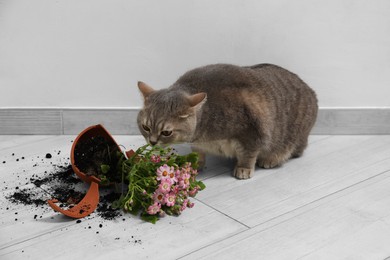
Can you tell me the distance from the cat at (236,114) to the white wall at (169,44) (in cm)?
21

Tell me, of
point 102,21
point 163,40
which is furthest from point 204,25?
point 102,21

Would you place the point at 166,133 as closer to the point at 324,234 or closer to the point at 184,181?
the point at 184,181

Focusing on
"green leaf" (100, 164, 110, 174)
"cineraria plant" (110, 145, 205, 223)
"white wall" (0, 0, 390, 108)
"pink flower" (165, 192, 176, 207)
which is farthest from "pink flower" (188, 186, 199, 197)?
"white wall" (0, 0, 390, 108)

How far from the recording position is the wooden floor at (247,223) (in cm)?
169

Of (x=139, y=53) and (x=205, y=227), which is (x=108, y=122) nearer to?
(x=139, y=53)

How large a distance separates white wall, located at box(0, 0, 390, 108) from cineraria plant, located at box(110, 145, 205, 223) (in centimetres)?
70

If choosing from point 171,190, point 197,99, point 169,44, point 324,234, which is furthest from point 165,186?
point 169,44

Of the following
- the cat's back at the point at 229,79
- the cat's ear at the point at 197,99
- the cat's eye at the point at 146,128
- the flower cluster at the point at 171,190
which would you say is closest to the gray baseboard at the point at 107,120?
the cat's back at the point at 229,79

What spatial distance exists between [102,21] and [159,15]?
Answer: 0.88 ft

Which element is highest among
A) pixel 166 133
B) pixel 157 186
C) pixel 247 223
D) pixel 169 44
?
pixel 169 44

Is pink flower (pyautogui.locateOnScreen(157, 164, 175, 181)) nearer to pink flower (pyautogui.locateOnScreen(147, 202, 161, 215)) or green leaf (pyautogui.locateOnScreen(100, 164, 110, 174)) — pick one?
pink flower (pyautogui.locateOnScreen(147, 202, 161, 215))

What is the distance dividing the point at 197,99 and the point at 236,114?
210mm

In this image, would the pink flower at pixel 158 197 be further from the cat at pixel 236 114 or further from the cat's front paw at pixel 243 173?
the cat's front paw at pixel 243 173

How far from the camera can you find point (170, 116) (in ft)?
6.47
